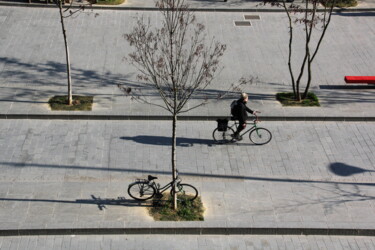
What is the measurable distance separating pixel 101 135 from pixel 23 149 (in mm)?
2130

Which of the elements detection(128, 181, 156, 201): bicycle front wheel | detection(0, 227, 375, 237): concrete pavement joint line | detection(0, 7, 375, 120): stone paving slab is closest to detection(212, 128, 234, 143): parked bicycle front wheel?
detection(0, 7, 375, 120): stone paving slab

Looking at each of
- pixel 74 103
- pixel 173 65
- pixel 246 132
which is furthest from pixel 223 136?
pixel 74 103

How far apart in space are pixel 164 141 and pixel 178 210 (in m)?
3.19

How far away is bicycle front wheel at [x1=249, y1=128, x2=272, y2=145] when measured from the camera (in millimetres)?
17141

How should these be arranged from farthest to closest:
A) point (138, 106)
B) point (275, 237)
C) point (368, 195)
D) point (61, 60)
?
point (61, 60), point (138, 106), point (368, 195), point (275, 237)

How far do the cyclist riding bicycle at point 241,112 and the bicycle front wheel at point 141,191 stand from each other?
3.53 metres

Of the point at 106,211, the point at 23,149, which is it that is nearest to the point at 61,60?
the point at 23,149

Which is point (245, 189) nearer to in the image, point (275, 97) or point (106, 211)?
point (106, 211)

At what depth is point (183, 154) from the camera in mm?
16547

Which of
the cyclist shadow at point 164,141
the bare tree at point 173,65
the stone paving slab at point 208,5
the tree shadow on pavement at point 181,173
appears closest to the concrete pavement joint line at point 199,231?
the bare tree at point 173,65

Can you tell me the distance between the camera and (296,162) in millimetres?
16344

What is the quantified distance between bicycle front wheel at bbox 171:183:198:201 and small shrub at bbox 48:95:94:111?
484 centimetres

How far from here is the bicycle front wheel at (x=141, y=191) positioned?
568 inches

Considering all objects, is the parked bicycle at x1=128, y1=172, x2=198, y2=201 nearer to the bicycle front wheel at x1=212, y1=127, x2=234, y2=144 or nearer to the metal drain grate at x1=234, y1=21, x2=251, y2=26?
the bicycle front wheel at x1=212, y1=127, x2=234, y2=144
